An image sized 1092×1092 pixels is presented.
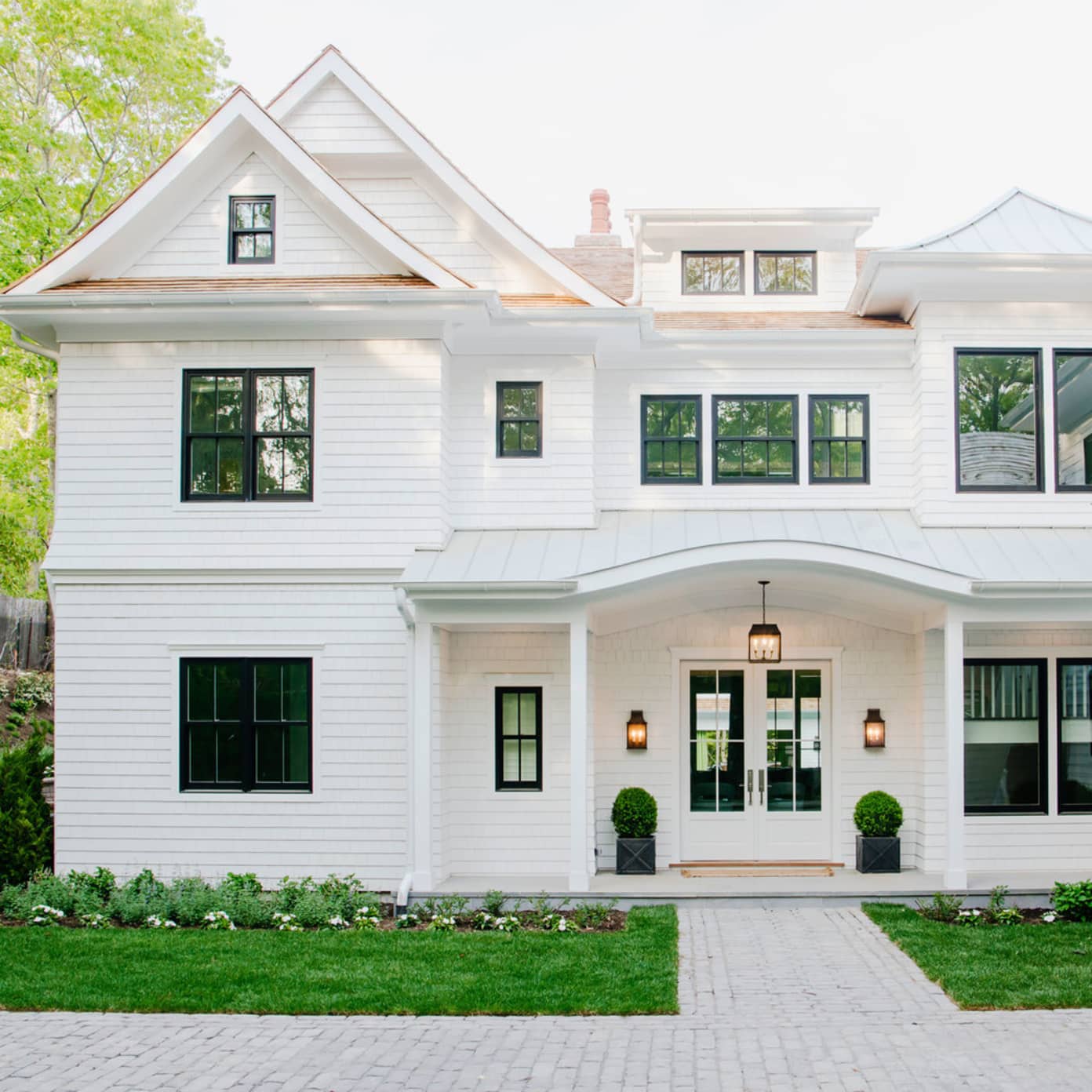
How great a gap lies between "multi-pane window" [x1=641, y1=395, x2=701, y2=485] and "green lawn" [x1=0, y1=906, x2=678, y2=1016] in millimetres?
5071

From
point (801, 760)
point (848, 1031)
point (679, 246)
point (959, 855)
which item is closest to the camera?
point (848, 1031)

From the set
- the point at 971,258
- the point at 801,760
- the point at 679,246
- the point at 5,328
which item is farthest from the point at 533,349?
the point at 5,328

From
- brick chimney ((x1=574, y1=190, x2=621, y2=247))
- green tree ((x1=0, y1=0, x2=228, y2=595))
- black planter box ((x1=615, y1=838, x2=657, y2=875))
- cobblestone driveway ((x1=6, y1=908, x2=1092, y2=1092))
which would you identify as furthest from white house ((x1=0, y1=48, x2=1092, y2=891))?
green tree ((x1=0, y1=0, x2=228, y2=595))

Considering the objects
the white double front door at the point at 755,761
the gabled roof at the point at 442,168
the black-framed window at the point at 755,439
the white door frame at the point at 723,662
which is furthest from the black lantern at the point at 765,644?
the gabled roof at the point at 442,168

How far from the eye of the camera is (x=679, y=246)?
48.5ft

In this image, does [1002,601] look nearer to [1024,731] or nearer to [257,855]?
[1024,731]

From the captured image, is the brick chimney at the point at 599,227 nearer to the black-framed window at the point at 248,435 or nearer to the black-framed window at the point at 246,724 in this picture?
the black-framed window at the point at 248,435

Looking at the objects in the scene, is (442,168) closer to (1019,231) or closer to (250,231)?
(250,231)

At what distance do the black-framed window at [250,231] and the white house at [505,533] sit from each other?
1.3 inches

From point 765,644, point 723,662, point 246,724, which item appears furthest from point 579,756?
point 246,724

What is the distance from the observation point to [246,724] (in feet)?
40.7

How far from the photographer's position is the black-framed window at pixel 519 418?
1320cm

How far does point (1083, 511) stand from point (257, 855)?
942 centimetres

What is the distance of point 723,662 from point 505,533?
114 inches
